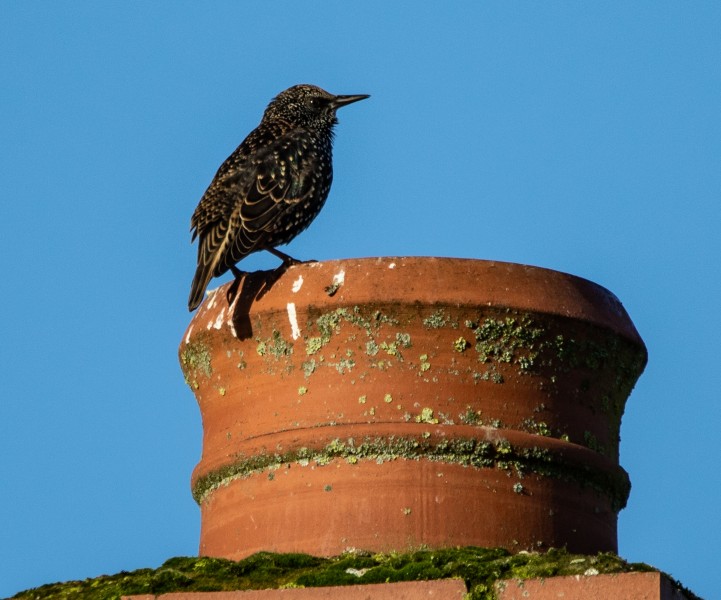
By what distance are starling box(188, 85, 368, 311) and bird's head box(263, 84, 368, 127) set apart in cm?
48

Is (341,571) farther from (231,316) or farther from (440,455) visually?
(231,316)

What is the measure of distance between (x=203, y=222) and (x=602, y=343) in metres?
2.29

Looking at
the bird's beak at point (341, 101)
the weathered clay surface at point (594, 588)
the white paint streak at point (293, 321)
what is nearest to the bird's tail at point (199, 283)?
the white paint streak at point (293, 321)

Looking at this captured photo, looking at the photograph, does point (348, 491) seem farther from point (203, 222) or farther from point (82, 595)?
point (203, 222)

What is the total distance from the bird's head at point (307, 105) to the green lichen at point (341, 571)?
3.69 metres

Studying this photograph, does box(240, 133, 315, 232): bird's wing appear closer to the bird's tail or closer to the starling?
the starling

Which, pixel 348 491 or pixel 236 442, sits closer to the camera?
pixel 348 491

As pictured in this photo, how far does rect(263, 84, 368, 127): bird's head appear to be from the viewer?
6.68 m

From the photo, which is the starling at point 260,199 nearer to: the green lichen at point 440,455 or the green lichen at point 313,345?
the green lichen at point 313,345

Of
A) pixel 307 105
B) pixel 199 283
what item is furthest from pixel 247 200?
pixel 307 105

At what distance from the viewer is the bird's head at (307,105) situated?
6676 millimetres

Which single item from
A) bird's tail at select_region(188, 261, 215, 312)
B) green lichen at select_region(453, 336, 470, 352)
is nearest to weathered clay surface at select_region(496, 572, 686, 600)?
green lichen at select_region(453, 336, 470, 352)

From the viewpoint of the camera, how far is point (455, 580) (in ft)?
8.77

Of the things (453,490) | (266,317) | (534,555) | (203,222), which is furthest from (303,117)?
(534,555)
